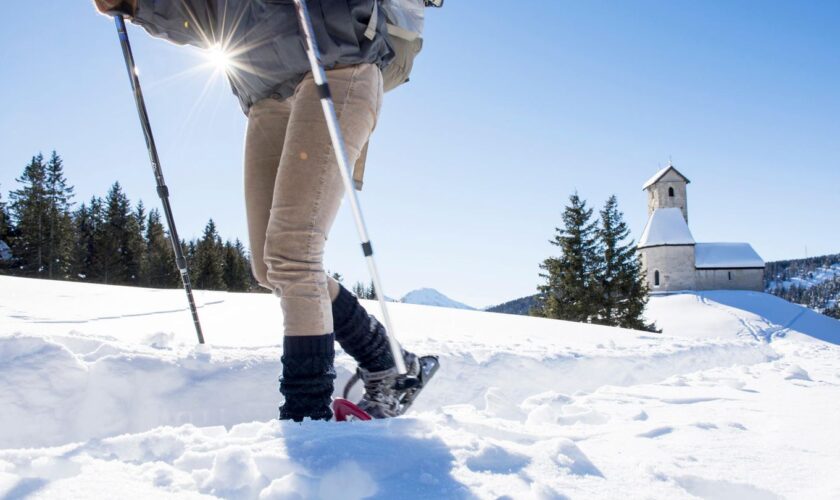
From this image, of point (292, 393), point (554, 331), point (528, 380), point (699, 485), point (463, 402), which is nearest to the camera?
point (699, 485)

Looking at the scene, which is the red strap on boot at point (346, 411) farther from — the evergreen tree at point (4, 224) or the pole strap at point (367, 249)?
the evergreen tree at point (4, 224)

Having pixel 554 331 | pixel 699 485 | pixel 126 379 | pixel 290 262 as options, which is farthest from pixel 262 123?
pixel 554 331

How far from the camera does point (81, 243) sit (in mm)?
38812

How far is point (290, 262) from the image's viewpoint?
178cm

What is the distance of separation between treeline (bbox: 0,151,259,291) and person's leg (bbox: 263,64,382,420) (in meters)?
32.4

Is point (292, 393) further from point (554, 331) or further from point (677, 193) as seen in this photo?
point (677, 193)

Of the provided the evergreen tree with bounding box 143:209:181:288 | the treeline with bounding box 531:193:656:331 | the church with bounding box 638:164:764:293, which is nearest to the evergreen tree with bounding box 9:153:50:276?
the evergreen tree with bounding box 143:209:181:288

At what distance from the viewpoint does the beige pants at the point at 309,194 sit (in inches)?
69.9

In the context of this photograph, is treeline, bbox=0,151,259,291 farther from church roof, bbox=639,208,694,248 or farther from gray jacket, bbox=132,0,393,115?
church roof, bbox=639,208,694,248

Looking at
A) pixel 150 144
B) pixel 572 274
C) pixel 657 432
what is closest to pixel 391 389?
pixel 657 432

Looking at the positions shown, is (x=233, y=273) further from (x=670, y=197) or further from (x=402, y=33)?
(x=402, y=33)

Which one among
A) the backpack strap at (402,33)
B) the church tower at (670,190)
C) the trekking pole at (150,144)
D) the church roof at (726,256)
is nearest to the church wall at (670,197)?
the church tower at (670,190)

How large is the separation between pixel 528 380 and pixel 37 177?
46213 mm

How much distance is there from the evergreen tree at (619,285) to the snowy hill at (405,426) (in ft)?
74.9
